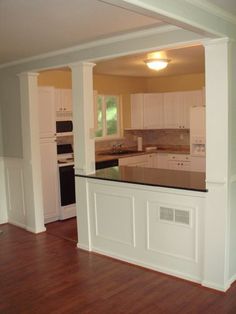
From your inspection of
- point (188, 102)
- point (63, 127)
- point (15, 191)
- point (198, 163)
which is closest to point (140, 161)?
point (198, 163)

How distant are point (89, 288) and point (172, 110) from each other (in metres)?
4.73

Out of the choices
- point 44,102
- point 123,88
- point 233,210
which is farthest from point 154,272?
point 123,88

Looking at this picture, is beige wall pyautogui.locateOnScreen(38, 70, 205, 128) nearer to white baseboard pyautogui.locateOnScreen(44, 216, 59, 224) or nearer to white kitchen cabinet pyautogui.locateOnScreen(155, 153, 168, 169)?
white kitchen cabinet pyautogui.locateOnScreen(155, 153, 168, 169)

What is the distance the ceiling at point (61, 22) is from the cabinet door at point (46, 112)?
1283 mm

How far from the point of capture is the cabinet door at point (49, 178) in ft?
19.0

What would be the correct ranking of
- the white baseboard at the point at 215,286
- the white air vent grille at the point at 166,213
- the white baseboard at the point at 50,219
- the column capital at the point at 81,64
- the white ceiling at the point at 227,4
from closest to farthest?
the white ceiling at the point at 227,4, the white baseboard at the point at 215,286, the white air vent grille at the point at 166,213, the column capital at the point at 81,64, the white baseboard at the point at 50,219

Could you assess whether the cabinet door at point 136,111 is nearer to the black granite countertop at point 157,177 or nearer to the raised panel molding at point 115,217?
the black granite countertop at point 157,177

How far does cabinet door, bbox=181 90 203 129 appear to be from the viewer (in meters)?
7.12

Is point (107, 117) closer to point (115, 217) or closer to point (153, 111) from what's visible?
point (153, 111)

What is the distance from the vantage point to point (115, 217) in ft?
14.3

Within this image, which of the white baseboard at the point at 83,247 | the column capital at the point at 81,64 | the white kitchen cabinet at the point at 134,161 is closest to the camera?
the column capital at the point at 81,64

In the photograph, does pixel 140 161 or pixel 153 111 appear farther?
pixel 153 111

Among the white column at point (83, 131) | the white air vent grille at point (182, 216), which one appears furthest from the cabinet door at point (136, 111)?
the white air vent grille at point (182, 216)

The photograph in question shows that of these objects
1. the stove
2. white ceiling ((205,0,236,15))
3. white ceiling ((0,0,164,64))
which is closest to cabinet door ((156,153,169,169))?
the stove
